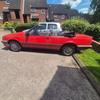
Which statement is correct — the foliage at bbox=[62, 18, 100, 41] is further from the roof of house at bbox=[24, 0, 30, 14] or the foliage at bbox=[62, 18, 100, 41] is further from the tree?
the roof of house at bbox=[24, 0, 30, 14]

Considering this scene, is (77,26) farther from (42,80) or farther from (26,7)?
(26,7)

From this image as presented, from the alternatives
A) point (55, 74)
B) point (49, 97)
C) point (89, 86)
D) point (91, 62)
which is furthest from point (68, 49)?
point (49, 97)

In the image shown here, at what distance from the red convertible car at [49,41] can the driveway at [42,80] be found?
1671mm

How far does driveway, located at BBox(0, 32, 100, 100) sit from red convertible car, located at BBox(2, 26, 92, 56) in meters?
1.67

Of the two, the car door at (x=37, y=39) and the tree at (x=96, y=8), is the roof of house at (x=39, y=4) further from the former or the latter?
the car door at (x=37, y=39)

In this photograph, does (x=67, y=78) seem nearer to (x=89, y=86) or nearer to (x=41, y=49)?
(x=89, y=86)

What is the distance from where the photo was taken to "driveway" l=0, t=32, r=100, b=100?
6824 millimetres

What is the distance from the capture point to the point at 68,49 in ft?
44.9

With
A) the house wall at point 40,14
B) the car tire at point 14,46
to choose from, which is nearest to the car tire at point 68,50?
the car tire at point 14,46

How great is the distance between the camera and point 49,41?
45.0ft

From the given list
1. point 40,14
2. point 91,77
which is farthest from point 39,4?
point 91,77

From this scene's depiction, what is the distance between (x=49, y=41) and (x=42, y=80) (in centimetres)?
569

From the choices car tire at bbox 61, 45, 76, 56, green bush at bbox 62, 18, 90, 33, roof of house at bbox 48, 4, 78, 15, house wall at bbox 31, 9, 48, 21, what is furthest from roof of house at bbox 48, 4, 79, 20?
car tire at bbox 61, 45, 76, 56

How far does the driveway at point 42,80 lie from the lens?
682 centimetres
